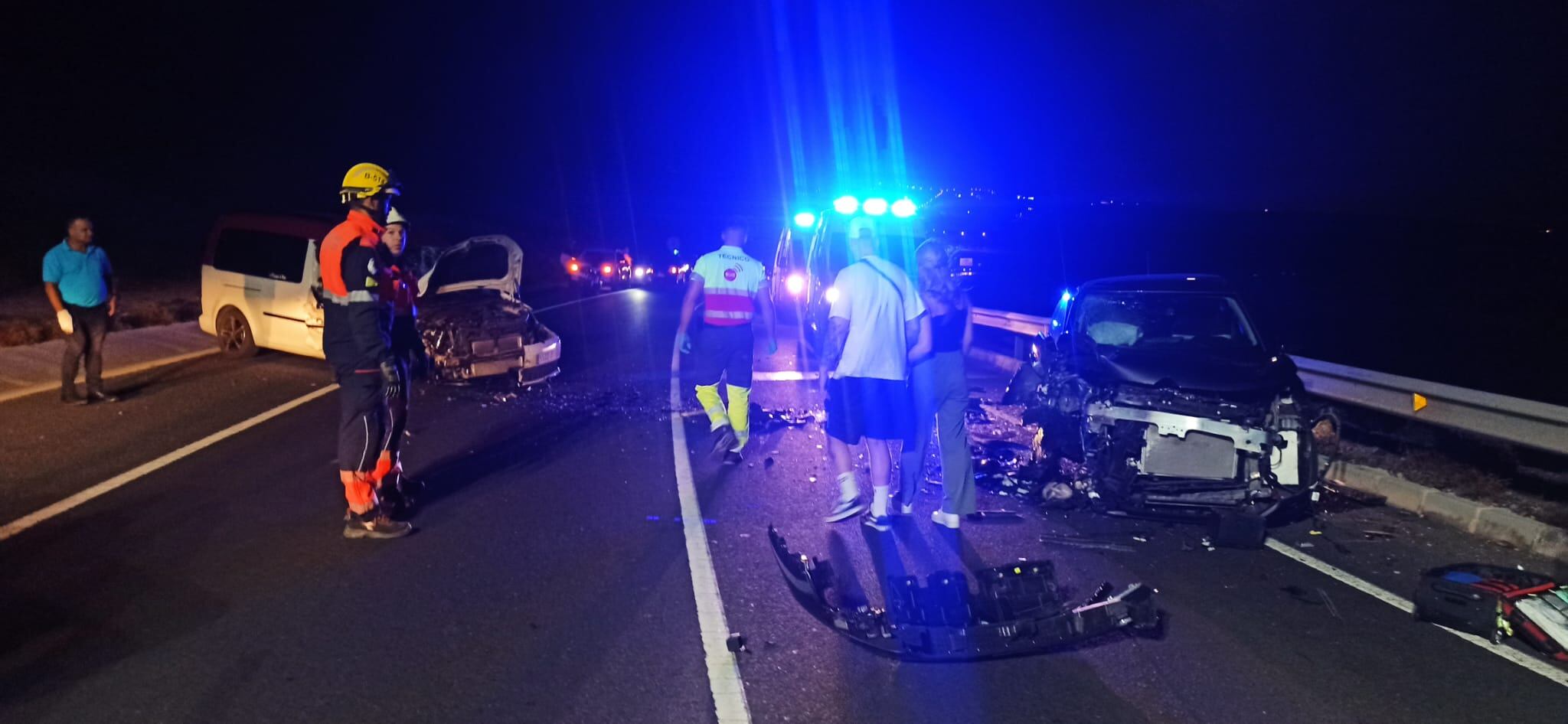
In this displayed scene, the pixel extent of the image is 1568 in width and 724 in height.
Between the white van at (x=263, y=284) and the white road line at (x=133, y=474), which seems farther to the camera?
the white van at (x=263, y=284)

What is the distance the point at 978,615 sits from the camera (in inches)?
191

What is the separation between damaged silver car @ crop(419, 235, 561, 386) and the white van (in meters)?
1.42

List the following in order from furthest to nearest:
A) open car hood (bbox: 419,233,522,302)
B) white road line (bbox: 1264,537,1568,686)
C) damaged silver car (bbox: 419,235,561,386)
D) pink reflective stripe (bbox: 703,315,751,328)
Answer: open car hood (bbox: 419,233,522,302), damaged silver car (bbox: 419,235,561,386), pink reflective stripe (bbox: 703,315,751,328), white road line (bbox: 1264,537,1568,686)

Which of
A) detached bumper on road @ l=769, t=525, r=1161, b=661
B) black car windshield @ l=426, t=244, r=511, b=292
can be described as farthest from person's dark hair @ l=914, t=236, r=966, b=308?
black car windshield @ l=426, t=244, r=511, b=292

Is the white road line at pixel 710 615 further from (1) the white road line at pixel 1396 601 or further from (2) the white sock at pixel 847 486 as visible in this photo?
(1) the white road line at pixel 1396 601

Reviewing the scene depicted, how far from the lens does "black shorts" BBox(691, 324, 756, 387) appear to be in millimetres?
8859

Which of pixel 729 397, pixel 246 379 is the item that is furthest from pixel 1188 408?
pixel 246 379

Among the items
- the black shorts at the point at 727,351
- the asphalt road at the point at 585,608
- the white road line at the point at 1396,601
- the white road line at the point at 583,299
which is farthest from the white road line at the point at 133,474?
the white road line at the point at 583,299

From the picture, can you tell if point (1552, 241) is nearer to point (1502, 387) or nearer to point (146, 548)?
point (1502, 387)

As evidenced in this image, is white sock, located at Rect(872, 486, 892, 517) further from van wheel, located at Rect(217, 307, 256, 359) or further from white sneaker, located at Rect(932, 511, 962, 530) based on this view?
van wheel, located at Rect(217, 307, 256, 359)

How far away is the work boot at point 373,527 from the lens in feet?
20.5

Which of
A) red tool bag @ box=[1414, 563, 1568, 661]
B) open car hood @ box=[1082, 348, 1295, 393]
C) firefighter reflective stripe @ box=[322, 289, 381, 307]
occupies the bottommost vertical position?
red tool bag @ box=[1414, 563, 1568, 661]

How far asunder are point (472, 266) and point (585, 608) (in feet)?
29.8

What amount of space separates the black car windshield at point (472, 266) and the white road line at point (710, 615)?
561cm
